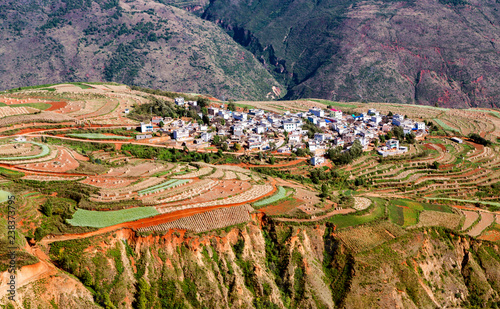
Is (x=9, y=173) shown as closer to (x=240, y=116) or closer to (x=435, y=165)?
(x=240, y=116)

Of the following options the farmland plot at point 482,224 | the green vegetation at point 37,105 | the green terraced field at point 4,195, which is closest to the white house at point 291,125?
the farmland plot at point 482,224

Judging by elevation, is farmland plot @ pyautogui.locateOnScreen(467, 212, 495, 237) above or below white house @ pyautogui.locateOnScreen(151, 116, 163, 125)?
below

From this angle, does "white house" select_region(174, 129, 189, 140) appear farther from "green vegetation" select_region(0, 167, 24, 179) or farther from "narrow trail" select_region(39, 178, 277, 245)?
"narrow trail" select_region(39, 178, 277, 245)

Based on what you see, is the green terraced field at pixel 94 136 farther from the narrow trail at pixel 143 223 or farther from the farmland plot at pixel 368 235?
the farmland plot at pixel 368 235

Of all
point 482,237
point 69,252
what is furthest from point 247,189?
point 482,237

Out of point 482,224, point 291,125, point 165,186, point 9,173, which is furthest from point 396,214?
point 291,125

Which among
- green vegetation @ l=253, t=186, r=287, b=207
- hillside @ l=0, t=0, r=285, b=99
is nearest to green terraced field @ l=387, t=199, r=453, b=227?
green vegetation @ l=253, t=186, r=287, b=207

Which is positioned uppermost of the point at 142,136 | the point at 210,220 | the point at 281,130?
the point at 210,220

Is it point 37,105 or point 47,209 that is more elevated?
point 47,209
